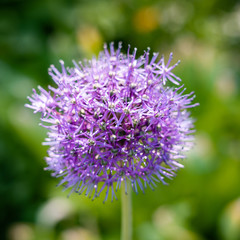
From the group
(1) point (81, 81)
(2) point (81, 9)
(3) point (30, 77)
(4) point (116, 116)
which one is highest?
(2) point (81, 9)

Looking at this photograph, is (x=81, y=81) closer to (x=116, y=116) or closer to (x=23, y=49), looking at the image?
(x=116, y=116)

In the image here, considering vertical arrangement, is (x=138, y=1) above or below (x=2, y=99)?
above

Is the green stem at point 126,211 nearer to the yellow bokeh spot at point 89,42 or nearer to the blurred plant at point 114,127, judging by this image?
the blurred plant at point 114,127

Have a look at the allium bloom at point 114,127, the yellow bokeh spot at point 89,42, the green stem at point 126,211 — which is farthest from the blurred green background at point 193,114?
the allium bloom at point 114,127

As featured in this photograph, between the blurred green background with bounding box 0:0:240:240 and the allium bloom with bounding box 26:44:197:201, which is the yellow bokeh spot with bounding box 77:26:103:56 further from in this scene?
the allium bloom with bounding box 26:44:197:201

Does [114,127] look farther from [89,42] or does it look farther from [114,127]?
[89,42]

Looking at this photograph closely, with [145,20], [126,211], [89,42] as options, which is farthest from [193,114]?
[126,211]

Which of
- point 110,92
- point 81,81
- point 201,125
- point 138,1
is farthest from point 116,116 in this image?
point 138,1
